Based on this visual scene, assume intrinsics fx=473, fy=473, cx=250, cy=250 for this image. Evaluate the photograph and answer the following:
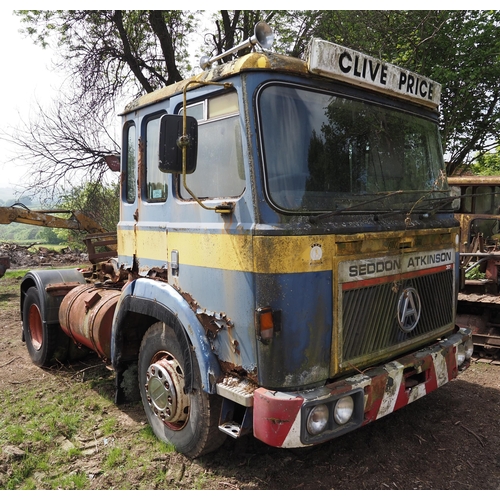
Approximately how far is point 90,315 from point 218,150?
2.21 m

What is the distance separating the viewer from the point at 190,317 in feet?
10.2

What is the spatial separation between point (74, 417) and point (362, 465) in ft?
8.17

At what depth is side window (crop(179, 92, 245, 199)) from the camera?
2.93 metres

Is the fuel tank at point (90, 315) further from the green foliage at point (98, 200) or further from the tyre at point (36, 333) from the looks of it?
the green foliage at point (98, 200)

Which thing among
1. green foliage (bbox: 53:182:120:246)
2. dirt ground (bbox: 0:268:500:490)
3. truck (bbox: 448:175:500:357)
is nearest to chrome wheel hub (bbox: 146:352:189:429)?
dirt ground (bbox: 0:268:500:490)

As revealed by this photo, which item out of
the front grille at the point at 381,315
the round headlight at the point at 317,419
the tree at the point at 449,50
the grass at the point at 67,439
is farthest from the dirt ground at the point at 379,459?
the tree at the point at 449,50

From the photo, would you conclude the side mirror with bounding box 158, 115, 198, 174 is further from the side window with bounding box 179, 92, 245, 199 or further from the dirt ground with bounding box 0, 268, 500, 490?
the dirt ground with bounding box 0, 268, 500, 490

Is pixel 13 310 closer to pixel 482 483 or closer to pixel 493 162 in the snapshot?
pixel 482 483

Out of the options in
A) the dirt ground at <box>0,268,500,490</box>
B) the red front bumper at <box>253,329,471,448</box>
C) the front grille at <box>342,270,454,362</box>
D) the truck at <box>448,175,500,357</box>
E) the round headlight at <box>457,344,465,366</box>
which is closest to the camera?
the red front bumper at <box>253,329,471,448</box>

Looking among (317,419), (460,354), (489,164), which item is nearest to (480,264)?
(460,354)

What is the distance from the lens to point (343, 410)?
2.84 metres

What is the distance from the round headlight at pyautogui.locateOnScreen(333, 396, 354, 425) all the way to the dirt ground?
0.55m

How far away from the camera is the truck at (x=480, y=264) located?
18.7ft
